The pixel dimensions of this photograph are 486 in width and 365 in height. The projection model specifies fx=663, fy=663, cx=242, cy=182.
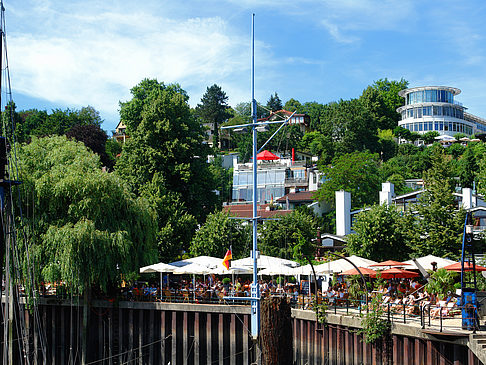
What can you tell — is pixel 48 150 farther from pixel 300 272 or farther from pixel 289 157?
pixel 289 157

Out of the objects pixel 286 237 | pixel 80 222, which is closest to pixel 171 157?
pixel 286 237

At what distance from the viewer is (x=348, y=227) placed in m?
58.3

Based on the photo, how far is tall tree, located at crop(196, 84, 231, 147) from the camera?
Answer: 5965 inches

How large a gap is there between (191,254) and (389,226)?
47.1ft

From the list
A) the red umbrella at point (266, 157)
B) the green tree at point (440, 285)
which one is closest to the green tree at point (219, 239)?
the green tree at point (440, 285)

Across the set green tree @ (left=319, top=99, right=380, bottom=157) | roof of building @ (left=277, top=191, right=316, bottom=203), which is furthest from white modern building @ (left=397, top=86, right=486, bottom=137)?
roof of building @ (left=277, top=191, right=316, bottom=203)

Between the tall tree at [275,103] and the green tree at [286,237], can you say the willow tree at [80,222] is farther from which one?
the tall tree at [275,103]

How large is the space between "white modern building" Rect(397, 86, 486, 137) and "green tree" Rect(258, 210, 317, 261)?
93640mm

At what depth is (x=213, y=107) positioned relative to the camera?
152125 mm

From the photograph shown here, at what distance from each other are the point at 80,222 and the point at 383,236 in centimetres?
1893

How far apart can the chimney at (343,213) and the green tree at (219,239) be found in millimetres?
13075

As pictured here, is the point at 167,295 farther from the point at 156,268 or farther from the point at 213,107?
the point at 213,107

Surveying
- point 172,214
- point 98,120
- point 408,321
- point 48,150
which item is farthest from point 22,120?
point 408,321

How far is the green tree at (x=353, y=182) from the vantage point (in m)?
74.7
